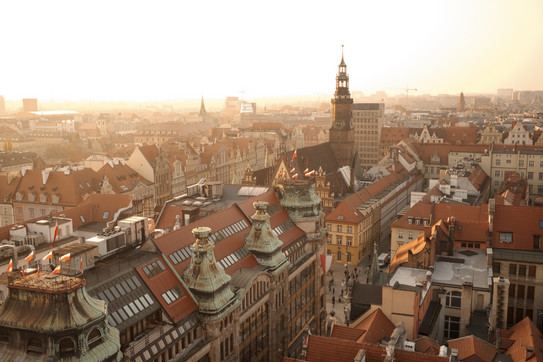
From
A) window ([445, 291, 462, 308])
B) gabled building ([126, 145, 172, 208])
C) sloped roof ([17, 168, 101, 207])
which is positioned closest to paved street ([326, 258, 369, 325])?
window ([445, 291, 462, 308])

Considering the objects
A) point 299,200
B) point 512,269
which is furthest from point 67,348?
point 512,269

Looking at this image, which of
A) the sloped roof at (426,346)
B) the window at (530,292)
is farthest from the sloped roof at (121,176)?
the window at (530,292)

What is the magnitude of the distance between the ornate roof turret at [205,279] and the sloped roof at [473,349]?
862 inches

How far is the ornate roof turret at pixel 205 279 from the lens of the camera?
47.2m

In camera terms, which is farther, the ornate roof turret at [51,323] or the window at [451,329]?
the window at [451,329]

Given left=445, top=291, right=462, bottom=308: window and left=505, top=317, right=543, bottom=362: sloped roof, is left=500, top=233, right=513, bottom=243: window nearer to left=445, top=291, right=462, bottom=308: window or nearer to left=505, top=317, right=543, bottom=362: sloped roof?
left=445, top=291, right=462, bottom=308: window

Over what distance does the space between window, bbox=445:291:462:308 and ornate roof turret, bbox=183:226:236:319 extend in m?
27.7

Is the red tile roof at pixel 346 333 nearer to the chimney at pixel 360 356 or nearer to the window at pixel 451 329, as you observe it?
the chimney at pixel 360 356

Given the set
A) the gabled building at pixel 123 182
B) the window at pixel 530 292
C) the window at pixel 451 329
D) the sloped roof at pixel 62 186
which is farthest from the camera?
the gabled building at pixel 123 182

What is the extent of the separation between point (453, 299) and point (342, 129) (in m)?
83.5

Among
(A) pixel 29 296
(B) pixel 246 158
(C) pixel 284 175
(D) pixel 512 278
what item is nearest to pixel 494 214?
(D) pixel 512 278

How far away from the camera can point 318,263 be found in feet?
247

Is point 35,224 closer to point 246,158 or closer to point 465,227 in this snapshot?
point 465,227

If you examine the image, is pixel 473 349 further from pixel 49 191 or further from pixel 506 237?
pixel 49 191
